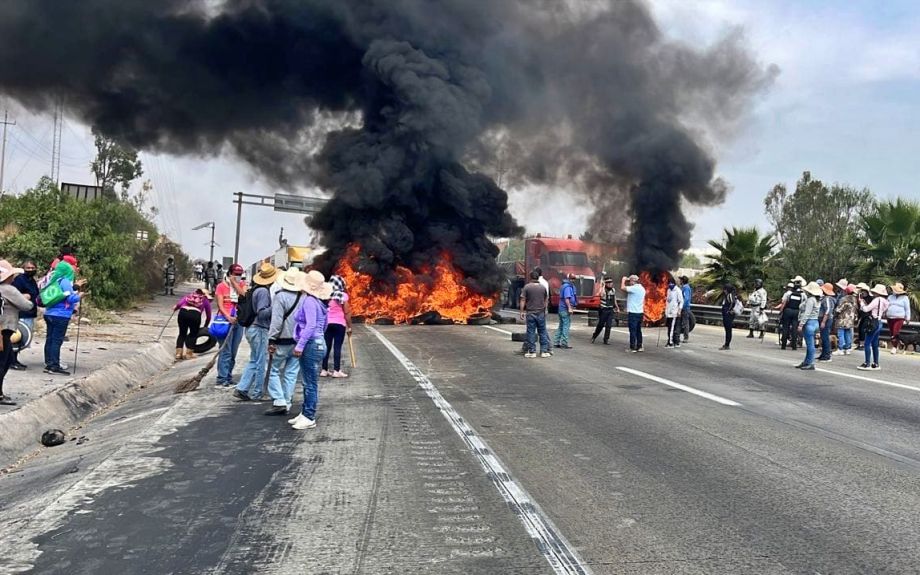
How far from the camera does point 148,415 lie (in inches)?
340

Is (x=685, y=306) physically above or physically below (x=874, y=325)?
above

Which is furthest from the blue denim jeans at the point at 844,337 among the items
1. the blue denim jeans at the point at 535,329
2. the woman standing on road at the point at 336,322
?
the woman standing on road at the point at 336,322

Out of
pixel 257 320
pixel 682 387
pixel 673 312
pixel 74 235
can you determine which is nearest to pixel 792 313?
pixel 673 312

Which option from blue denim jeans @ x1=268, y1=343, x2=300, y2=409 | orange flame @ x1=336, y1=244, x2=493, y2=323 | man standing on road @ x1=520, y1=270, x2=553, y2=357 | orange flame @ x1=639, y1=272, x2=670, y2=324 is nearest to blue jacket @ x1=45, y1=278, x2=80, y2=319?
blue denim jeans @ x1=268, y1=343, x2=300, y2=409

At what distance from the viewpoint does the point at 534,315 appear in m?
14.6

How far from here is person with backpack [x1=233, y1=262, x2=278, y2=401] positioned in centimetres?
927

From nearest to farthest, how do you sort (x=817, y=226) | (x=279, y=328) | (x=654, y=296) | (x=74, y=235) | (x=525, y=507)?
(x=525, y=507)
(x=279, y=328)
(x=74, y=235)
(x=654, y=296)
(x=817, y=226)

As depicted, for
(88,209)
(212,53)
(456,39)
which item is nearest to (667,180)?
(456,39)

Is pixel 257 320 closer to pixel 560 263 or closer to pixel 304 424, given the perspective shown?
pixel 304 424

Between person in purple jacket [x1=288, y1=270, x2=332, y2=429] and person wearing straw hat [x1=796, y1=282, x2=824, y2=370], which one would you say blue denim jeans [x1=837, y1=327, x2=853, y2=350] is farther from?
person in purple jacket [x1=288, y1=270, x2=332, y2=429]

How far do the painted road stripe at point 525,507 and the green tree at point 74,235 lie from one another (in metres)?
15.2

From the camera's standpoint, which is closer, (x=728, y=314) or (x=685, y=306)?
(x=728, y=314)

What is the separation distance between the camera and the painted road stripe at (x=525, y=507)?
4020 millimetres

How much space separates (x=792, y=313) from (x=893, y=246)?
4.73 m
